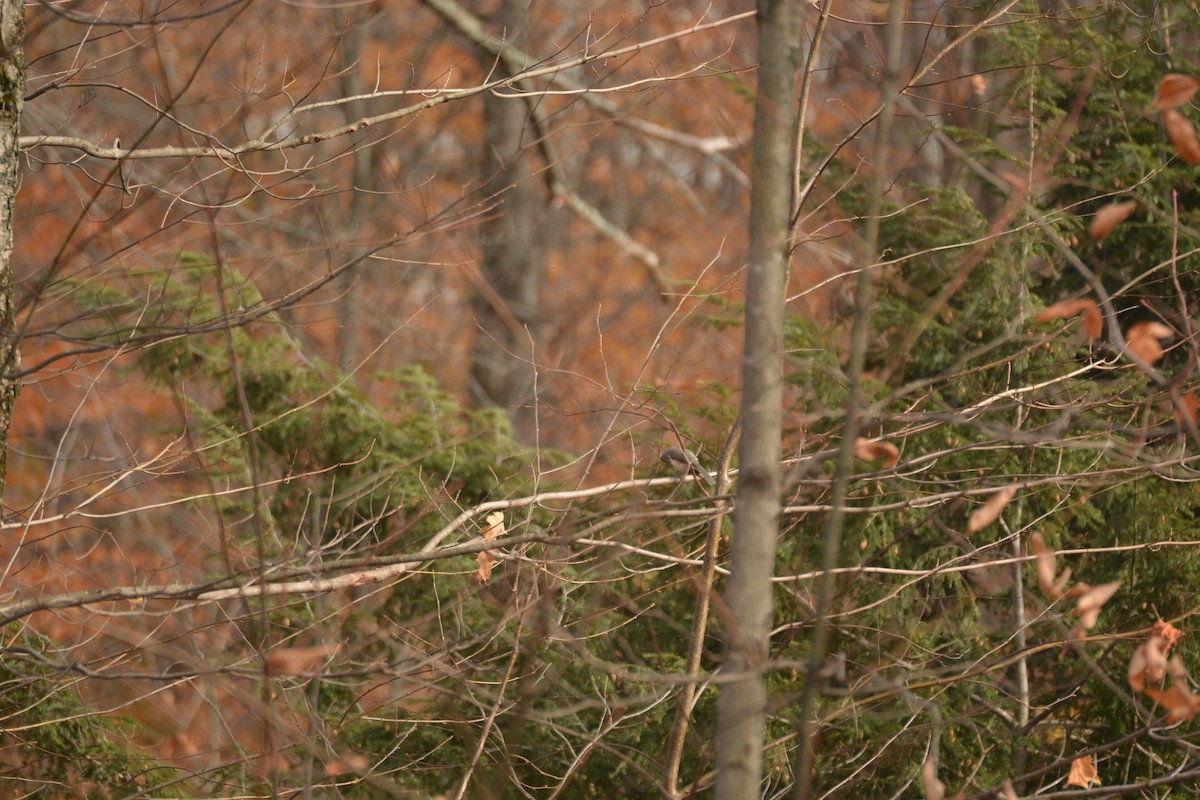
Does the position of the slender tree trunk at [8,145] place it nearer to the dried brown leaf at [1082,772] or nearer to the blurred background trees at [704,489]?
the blurred background trees at [704,489]

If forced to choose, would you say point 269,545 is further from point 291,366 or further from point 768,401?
point 768,401

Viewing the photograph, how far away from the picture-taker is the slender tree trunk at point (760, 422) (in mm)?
2184

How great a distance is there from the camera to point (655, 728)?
3.83 m

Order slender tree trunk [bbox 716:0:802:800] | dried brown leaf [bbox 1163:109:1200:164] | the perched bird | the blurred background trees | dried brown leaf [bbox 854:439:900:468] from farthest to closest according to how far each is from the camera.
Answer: the perched bird, the blurred background trees, dried brown leaf [bbox 854:439:900:468], dried brown leaf [bbox 1163:109:1200:164], slender tree trunk [bbox 716:0:802:800]

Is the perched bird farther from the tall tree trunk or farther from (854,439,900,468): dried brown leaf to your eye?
the tall tree trunk

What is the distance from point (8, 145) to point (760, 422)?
233cm

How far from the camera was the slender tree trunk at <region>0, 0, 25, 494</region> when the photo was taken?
120 inches

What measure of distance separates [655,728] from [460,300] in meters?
11.1

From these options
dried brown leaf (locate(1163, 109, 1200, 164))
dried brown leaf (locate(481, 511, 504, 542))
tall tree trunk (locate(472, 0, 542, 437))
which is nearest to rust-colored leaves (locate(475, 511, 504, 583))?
dried brown leaf (locate(481, 511, 504, 542))

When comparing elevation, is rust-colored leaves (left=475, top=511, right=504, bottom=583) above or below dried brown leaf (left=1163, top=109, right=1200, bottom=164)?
below

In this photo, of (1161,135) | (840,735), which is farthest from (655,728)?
(1161,135)

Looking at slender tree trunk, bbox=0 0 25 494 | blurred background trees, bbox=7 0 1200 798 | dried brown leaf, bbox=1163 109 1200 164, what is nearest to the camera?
dried brown leaf, bbox=1163 109 1200 164

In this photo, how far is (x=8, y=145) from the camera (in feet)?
10.2

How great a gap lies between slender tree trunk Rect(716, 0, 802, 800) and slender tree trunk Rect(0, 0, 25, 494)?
2.09 metres
